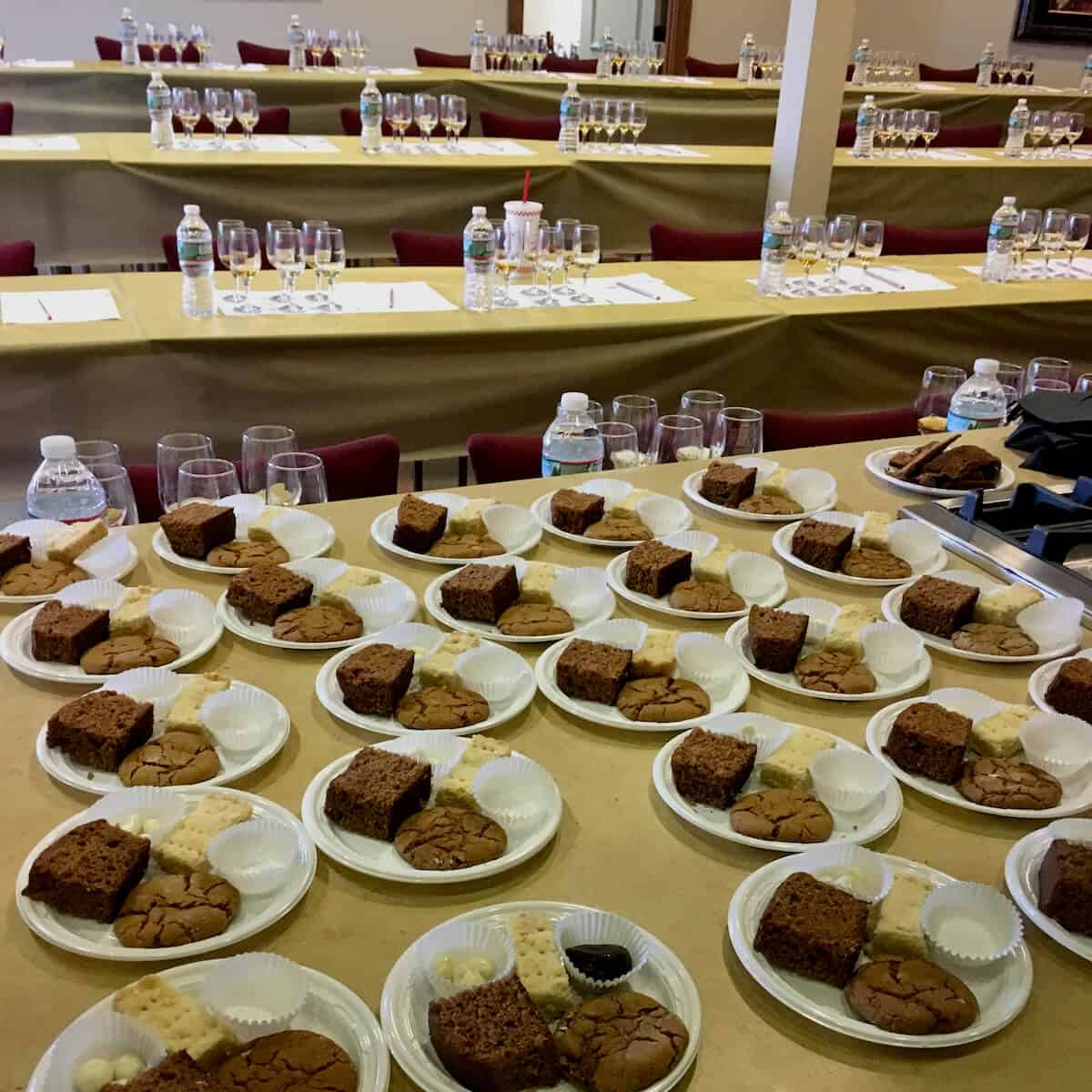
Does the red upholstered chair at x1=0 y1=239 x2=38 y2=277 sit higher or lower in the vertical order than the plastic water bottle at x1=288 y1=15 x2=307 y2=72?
lower

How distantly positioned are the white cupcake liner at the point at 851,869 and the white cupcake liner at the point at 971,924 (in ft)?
0.14

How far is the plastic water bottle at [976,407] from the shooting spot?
227 centimetres

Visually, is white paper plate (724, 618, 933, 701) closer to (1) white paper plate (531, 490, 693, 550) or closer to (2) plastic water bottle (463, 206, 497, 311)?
(1) white paper plate (531, 490, 693, 550)

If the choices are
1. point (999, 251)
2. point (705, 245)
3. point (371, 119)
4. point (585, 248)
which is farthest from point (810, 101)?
point (371, 119)

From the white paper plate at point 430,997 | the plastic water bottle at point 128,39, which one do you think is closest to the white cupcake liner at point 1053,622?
the white paper plate at point 430,997

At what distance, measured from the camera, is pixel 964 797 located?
110 cm

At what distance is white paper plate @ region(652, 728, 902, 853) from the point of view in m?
1.02

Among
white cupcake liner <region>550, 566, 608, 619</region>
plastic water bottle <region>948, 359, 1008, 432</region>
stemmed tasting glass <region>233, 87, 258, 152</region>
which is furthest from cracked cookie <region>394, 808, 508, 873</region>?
stemmed tasting glass <region>233, 87, 258, 152</region>

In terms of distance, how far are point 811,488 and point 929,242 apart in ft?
8.29

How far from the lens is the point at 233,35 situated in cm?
721

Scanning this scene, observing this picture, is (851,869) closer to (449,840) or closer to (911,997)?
(911,997)

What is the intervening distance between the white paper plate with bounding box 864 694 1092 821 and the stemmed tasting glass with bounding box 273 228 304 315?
1835 mm

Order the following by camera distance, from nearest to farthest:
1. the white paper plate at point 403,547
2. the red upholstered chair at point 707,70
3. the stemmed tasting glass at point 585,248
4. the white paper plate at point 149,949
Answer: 1. the white paper plate at point 149,949
2. the white paper plate at point 403,547
3. the stemmed tasting glass at point 585,248
4. the red upholstered chair at point 707,70

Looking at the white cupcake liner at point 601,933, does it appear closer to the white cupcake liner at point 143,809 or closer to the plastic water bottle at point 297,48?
the white cupcake liner at point 143,809
